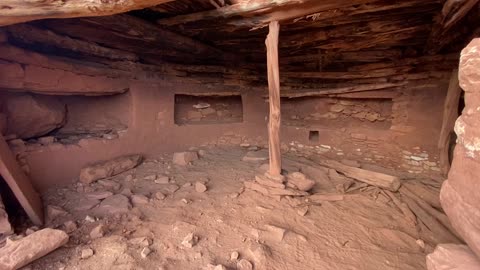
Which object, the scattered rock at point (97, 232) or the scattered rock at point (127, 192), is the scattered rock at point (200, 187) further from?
the scattered rock at point (97, 232)

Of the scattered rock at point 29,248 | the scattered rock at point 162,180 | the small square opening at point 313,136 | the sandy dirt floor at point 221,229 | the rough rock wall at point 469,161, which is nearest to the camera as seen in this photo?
the rough rock wall at point 469,161

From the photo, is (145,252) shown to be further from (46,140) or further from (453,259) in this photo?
(46,140)

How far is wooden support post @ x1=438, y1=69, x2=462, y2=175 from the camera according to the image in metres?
3.99

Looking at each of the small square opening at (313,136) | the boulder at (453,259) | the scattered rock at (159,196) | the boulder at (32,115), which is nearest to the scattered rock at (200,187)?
the scattered rock at (159,196)

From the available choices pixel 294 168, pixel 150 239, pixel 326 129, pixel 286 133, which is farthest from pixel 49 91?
pixel 326 129

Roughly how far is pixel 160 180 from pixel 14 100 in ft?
6.77

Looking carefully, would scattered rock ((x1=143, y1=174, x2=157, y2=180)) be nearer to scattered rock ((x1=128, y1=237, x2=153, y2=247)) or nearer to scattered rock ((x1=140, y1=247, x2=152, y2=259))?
scattered rock ((x1=128, y1=237, x2=153, y2=247))

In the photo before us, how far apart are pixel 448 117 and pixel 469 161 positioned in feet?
12.1

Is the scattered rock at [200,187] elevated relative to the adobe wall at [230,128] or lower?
lower

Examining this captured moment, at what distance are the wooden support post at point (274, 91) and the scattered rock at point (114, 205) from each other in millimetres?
1884

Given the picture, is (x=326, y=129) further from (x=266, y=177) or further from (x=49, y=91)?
(x=49, y=91)

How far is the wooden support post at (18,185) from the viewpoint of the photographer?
2.49m

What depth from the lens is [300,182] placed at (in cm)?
360

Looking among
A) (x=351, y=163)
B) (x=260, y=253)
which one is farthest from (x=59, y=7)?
(x=351, y=163)
